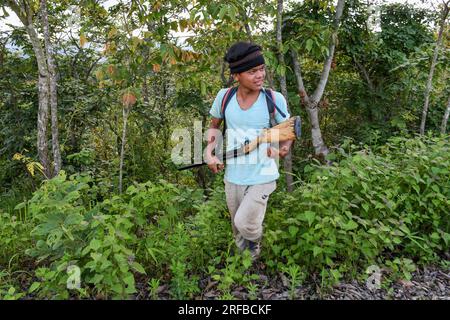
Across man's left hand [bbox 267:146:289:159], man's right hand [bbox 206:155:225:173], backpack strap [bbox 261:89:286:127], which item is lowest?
man's right hand [bbox 206:155:225:173]

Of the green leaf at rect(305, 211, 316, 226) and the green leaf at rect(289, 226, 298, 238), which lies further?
the green leaf at rect(289, 226, 298, 238)

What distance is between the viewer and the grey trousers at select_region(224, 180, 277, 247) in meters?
3.02

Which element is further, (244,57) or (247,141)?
(247,141)

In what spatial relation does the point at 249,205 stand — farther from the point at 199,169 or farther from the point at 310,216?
the point at 199,169

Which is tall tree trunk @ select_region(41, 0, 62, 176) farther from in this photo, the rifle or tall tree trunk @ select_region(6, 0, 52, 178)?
the rifle

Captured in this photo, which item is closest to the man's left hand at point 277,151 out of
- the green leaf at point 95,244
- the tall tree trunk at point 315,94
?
the green leaf at point 95,244

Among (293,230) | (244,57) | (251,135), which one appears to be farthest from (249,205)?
(244,57)

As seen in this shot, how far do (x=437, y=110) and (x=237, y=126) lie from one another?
439 centimetres

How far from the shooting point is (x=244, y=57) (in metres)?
2.82

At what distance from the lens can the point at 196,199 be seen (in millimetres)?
3678

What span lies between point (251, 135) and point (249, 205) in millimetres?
525

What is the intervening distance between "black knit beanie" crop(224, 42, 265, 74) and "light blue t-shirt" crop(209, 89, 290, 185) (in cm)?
28

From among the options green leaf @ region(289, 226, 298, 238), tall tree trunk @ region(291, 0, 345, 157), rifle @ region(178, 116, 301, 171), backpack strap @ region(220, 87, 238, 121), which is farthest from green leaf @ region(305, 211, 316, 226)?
tall tree trunk @ region(291, 0, 345, 157)

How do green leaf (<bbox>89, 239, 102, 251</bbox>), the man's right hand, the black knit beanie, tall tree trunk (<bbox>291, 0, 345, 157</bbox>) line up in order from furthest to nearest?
tall tree trunk (<bbox>291, 0, 345, 157</bbox>) < the man's right hand < the black knit beanie < green leaf (<bbox>89, 239, 102, 251</bbox>)
